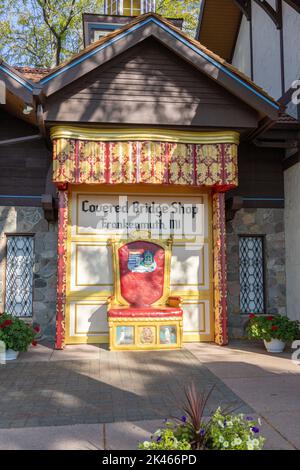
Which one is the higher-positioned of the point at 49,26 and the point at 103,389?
the point at 49,26

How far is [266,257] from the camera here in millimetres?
9375

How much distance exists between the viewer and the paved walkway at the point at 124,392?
Answer: 404 cm

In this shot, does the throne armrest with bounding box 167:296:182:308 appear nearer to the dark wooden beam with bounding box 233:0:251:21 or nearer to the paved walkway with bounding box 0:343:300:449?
the paved walkway with bounding box 0:343:300:449

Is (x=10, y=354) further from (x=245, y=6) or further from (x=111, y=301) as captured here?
(x=245, y=6)

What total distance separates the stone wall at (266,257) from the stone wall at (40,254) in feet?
12.3

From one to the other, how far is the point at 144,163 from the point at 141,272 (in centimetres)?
226

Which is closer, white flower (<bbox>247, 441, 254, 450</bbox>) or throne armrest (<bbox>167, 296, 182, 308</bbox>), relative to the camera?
white flower (<bbox>247, 441, 254, 450</bbox>)

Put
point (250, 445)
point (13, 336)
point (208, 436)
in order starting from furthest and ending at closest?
point (13, 336)
point (208, 436)
point (250, 445)

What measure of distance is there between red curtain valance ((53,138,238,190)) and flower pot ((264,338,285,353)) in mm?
2999

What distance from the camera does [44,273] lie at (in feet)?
29.1

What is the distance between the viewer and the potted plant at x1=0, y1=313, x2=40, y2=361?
7117 mm

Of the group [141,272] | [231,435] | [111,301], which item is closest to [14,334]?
[111,301]

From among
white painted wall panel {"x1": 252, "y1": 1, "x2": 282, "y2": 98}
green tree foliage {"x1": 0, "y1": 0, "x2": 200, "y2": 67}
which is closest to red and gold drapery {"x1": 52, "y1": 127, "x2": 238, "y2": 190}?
white painted wall panel {"x1": 252, "y1": 1, "x2": 282, "y2": 98}
